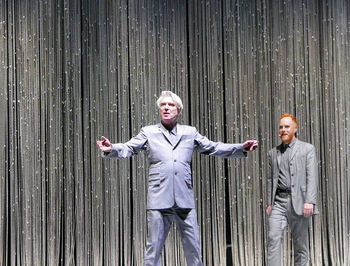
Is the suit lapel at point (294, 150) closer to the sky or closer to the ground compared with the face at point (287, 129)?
closer to the ground

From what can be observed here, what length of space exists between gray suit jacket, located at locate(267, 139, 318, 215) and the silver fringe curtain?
1.02 m

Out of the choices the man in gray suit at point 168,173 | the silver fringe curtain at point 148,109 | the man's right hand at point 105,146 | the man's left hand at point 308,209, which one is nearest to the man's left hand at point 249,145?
the man in gray suit at point 168,173

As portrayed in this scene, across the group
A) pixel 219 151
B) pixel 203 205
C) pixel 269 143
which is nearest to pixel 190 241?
pixel 219 151

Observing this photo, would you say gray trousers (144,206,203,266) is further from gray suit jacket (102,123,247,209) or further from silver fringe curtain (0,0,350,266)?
silver fringe curtain (0,0,350,266)

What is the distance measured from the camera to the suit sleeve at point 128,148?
14.3 feet

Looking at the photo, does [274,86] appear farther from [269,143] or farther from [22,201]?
[22,201]

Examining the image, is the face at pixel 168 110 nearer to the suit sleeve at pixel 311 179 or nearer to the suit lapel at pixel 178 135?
the suit lapel at pixel 178 135

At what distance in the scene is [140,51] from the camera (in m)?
6.02

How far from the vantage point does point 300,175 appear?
16.1 feet

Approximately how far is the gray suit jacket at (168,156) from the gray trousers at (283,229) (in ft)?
2.07

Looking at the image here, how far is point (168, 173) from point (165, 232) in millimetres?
414

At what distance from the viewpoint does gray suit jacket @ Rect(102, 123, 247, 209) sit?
4.40m

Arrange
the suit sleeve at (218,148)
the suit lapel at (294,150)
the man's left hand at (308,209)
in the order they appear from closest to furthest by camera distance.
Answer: the suit sleeve at (218,148)
the man's left hand at (308,209)
the suit lapel at (294,150)

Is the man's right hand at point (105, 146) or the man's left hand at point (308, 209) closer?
the man's right hand at point (105, 146)
